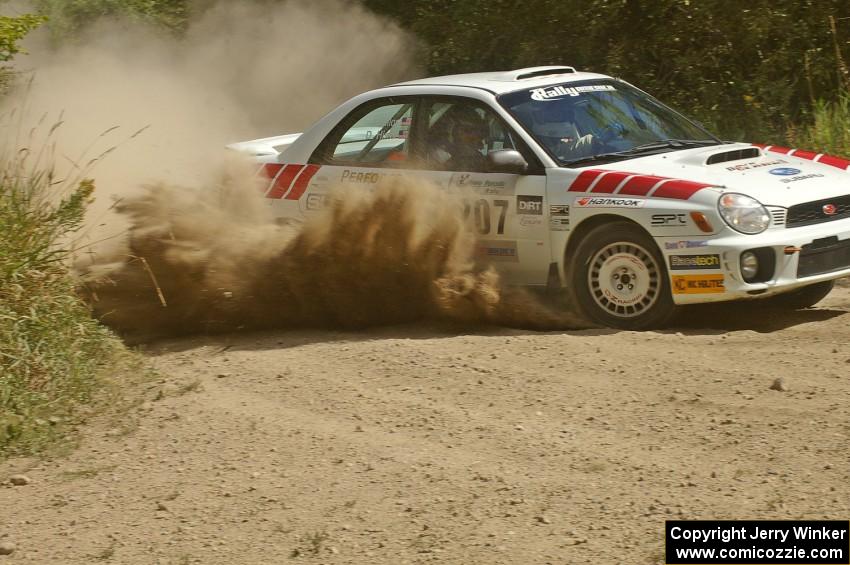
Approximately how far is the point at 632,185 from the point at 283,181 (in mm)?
2679

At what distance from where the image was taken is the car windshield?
25.5 feet

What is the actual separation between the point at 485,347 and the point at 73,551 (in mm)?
2941

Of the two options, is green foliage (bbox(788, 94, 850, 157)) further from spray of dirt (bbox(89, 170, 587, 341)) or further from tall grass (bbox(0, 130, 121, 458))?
tall grass (bbox(0, 130, 121, 458))

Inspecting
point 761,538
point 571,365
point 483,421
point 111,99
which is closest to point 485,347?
point 571,365

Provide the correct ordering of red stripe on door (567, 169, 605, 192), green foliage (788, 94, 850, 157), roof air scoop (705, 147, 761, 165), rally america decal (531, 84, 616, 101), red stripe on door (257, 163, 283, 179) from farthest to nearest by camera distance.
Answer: green foliage (788, 94, 850, 157) < red stripe on door (257, 163, 283, 179) < rally america decal (531, 84, 616, 101) < roof air scoop (705, 147, 761, 165) < red stripe on door (567, 169, 605, 192)

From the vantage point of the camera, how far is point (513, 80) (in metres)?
8.33

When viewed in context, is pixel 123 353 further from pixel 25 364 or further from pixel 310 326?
pixel 310 326

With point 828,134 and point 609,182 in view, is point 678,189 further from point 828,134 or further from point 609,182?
point 828,134

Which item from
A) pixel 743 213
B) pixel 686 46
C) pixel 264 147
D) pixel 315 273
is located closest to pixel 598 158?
pixel 743 213

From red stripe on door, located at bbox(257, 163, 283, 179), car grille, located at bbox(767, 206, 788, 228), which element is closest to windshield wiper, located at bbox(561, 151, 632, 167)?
car grille, located at bbox(767, 206, 788, 228)

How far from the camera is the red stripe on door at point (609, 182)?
287 inches

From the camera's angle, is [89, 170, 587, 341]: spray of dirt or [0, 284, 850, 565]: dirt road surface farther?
[89, 170, 587, 341]: spray of dirt

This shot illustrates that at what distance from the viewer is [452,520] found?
477 cm

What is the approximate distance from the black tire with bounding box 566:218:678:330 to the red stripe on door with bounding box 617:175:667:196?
0.68 ft
